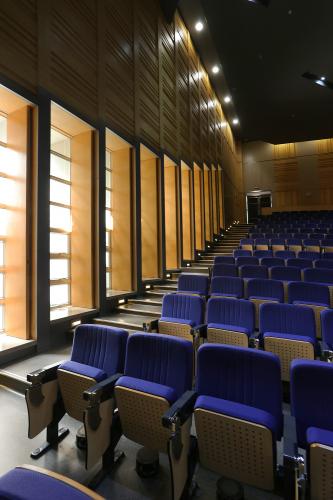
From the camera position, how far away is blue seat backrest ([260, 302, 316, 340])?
206cm

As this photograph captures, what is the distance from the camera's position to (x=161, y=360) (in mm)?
1466

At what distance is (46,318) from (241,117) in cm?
1071

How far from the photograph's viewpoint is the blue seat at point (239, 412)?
1.08 metres

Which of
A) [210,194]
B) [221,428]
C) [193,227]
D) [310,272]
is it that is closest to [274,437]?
[221,428]

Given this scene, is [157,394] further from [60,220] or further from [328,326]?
[60,220]

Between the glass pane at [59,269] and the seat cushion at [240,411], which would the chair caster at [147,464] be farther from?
the glass pane at [59,269]

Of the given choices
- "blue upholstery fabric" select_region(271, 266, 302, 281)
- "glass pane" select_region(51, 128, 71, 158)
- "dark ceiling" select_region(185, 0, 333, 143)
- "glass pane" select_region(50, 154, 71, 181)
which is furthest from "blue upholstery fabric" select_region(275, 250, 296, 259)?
"dark ceiling" select_region(185, 0, 333, 143)

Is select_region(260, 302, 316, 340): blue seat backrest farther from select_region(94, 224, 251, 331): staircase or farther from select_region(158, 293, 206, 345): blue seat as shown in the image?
select_region(94, 224, 251, 331): staircase

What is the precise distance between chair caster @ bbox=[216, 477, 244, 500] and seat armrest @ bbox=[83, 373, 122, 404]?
1.93ft

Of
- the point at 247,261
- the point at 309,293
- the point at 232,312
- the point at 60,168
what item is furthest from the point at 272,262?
the point at 60,168

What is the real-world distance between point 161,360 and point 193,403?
0.27m

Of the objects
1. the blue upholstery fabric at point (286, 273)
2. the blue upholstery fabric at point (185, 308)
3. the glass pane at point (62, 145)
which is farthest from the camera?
the glass pane at point (62, 145)

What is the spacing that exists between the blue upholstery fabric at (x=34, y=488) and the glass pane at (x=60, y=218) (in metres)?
3.25

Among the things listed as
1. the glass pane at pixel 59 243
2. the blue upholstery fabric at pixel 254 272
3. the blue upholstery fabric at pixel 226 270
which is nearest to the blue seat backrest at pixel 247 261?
the blue upholstery fabric at pixel 226 270
